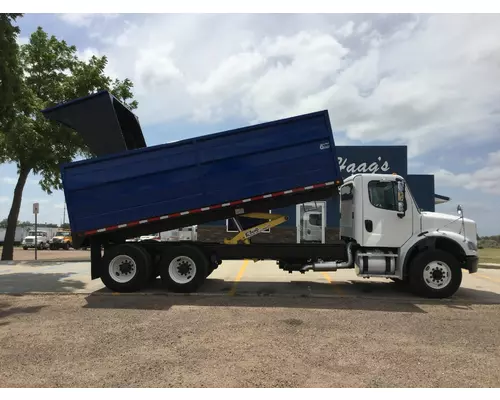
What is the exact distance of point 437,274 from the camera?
9156mm

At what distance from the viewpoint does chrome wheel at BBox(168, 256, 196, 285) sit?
31.7 ft

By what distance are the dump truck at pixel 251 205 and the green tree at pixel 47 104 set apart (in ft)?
33.3

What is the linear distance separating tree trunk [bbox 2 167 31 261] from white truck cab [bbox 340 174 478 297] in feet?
56.4

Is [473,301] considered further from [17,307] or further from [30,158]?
[30,158]

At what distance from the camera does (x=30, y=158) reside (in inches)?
755

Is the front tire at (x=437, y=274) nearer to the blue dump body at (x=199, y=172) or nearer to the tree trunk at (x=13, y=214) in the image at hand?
the blue dump body at (x=199, y=172)

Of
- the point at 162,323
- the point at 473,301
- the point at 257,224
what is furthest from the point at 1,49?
the point at 473,301

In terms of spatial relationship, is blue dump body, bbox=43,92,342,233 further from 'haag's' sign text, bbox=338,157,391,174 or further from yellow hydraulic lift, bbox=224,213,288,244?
'haag's' sign text, bbox=338,157,391,174

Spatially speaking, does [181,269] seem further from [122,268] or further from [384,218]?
[384,218]

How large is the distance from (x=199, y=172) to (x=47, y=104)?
12796mm

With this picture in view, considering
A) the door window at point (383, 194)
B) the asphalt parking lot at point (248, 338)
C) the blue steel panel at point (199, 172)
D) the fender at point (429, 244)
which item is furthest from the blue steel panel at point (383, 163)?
the blue steel panel at point (199, 172)

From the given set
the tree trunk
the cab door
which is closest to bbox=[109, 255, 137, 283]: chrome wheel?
the cab door

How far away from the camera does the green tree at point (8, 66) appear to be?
35.1ft

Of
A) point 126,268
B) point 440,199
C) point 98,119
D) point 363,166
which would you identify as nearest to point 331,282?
point 126,268
